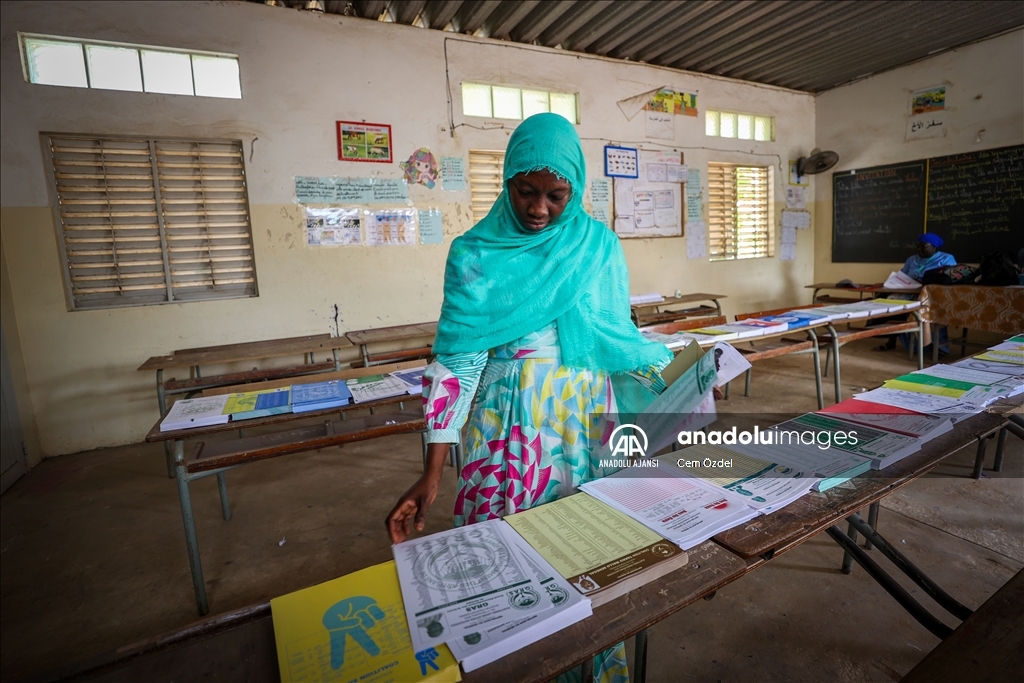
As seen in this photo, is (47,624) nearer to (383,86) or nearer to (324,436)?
(324,436)

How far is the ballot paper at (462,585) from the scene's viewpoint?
0.62 meters

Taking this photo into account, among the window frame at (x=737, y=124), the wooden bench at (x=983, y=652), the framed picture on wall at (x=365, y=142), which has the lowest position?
the wooden bench at (x=983, y=652)

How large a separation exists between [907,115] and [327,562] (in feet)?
23.8

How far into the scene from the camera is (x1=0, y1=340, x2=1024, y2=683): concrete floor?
5.14 feet

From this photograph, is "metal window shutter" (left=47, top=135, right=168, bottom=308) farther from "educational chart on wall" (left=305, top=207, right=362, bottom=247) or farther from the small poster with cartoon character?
the small poster with cartoon character

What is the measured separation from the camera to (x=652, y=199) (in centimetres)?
555

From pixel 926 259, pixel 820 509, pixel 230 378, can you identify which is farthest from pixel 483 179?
pixel 926 259

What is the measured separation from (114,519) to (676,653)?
9.05 ft

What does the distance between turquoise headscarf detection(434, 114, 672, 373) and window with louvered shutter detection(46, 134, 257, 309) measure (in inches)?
137

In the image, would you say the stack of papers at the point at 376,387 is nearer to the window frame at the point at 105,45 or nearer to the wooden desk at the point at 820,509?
the wooden desk at the point at 820,509

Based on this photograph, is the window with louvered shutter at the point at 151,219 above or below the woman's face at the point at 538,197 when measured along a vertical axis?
above

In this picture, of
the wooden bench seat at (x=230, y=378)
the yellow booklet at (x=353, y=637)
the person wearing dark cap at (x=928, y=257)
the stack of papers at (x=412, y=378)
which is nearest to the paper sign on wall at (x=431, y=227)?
the wooden bench seat at (x=230, y=378)

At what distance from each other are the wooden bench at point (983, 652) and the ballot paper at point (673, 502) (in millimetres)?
331

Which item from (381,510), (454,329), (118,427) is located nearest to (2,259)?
(118,427)
